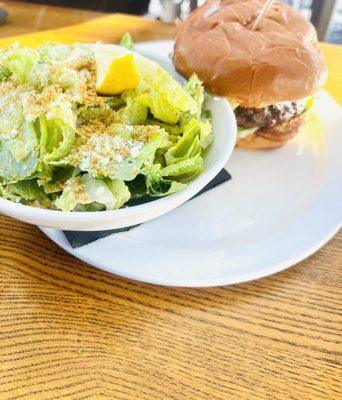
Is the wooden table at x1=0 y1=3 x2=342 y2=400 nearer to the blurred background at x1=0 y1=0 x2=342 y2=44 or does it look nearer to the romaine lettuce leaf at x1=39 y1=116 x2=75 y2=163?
the romaine lettuce leaf at x1=39 y1=116 x2=75 y2=163

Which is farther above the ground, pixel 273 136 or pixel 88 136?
pixel 88 136

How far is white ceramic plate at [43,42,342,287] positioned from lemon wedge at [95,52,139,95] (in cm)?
29

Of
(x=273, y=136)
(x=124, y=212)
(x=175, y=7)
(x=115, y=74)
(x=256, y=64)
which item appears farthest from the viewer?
(x=175, y=7)

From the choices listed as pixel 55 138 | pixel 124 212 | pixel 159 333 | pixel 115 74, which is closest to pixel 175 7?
pixel 115 74

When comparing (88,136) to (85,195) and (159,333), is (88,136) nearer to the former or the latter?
(85,195)

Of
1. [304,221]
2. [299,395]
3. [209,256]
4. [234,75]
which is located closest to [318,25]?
[234,75]

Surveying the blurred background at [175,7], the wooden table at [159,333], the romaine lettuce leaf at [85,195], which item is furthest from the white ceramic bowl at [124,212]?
the blurred background at [175,7]

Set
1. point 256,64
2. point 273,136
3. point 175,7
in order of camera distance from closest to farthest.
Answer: point 256,64
point 273,136
point 175,7

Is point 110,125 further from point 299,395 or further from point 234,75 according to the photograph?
A: point 299,395

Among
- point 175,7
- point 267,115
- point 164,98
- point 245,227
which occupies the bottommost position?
point 175,7

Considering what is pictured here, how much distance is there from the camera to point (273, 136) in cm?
124

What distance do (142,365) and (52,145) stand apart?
0.43 metres

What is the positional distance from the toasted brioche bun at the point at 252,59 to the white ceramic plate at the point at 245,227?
0.17 m

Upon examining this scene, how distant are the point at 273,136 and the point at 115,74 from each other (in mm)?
481
